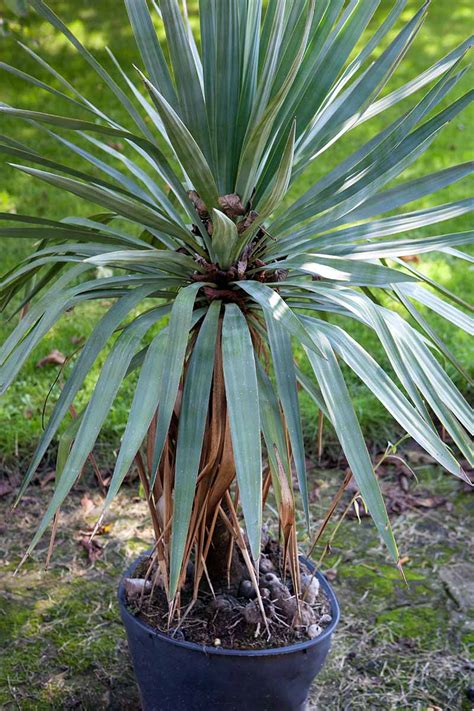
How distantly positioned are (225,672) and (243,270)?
96 cm

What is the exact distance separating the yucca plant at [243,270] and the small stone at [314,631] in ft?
0.45

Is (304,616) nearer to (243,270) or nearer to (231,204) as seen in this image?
(243,270)

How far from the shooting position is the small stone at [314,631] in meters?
1.93

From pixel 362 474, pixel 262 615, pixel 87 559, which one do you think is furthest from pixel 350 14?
pixel 87 559

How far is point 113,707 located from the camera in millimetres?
2260

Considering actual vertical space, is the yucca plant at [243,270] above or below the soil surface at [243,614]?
above

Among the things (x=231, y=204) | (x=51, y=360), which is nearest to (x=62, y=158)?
(x=51, y=360)

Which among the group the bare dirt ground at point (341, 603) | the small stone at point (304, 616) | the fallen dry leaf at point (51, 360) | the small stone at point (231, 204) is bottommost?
the bare dirt ground at point (341, 603)

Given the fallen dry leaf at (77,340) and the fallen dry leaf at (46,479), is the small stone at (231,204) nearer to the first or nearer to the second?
the fallen dry leaf at (46,479)

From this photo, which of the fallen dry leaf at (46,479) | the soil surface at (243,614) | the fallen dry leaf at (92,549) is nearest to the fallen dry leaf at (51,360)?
the fallen dry leaf at (46,479)

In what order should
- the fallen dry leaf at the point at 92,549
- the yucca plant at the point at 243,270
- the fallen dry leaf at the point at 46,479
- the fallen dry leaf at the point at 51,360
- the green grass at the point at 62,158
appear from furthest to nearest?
the fallen dry leaf at the point at 51,360
the green grass at the point at 62,158
the fallen dry leaf at the point at 46,479
the fallen dry leaf at the point at 92,549
the yucca plant at the point at 243,270

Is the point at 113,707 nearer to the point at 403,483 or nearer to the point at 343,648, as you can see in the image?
the point at 343,648

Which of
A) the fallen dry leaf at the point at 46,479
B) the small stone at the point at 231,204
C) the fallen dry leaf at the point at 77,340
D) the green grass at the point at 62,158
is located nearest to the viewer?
the small stone at the point at 231,204

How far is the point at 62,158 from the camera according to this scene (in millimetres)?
5523
